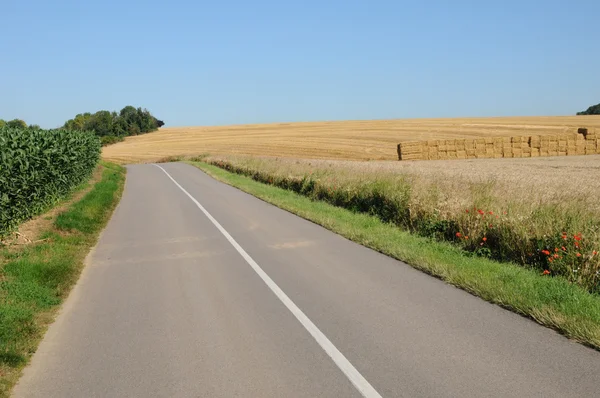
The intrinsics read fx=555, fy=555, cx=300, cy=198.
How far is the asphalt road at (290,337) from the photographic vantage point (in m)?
4.73

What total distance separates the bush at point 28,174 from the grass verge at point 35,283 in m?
1.00

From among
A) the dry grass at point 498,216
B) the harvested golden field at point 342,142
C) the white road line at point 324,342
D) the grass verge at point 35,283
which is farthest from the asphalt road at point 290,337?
the harvested golden field at point 342,142

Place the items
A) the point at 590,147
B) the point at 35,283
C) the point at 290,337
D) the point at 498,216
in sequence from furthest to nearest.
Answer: the point at 590,147
the point at 498,216
the point at 35,283
the point at 290,337

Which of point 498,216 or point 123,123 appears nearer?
point 498,216

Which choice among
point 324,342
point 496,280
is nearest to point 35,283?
point 324,342

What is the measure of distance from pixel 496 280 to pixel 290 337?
3.33 m

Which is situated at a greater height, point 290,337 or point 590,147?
point 290,337

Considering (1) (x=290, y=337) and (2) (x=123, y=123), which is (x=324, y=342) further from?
(2) (x=123, y=123)

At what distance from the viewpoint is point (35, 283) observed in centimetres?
827

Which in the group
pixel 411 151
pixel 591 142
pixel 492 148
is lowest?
pixel 591 142

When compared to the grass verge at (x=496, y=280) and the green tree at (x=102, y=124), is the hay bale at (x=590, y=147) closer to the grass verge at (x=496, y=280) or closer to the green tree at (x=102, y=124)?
the grass verge at (x=496, y=280)

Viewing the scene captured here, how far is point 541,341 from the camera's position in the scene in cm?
552

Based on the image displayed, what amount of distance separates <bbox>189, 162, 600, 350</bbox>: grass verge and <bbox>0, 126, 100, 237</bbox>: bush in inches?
299

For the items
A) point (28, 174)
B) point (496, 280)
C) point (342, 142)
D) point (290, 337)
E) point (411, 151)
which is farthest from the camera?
point (342, 142)
